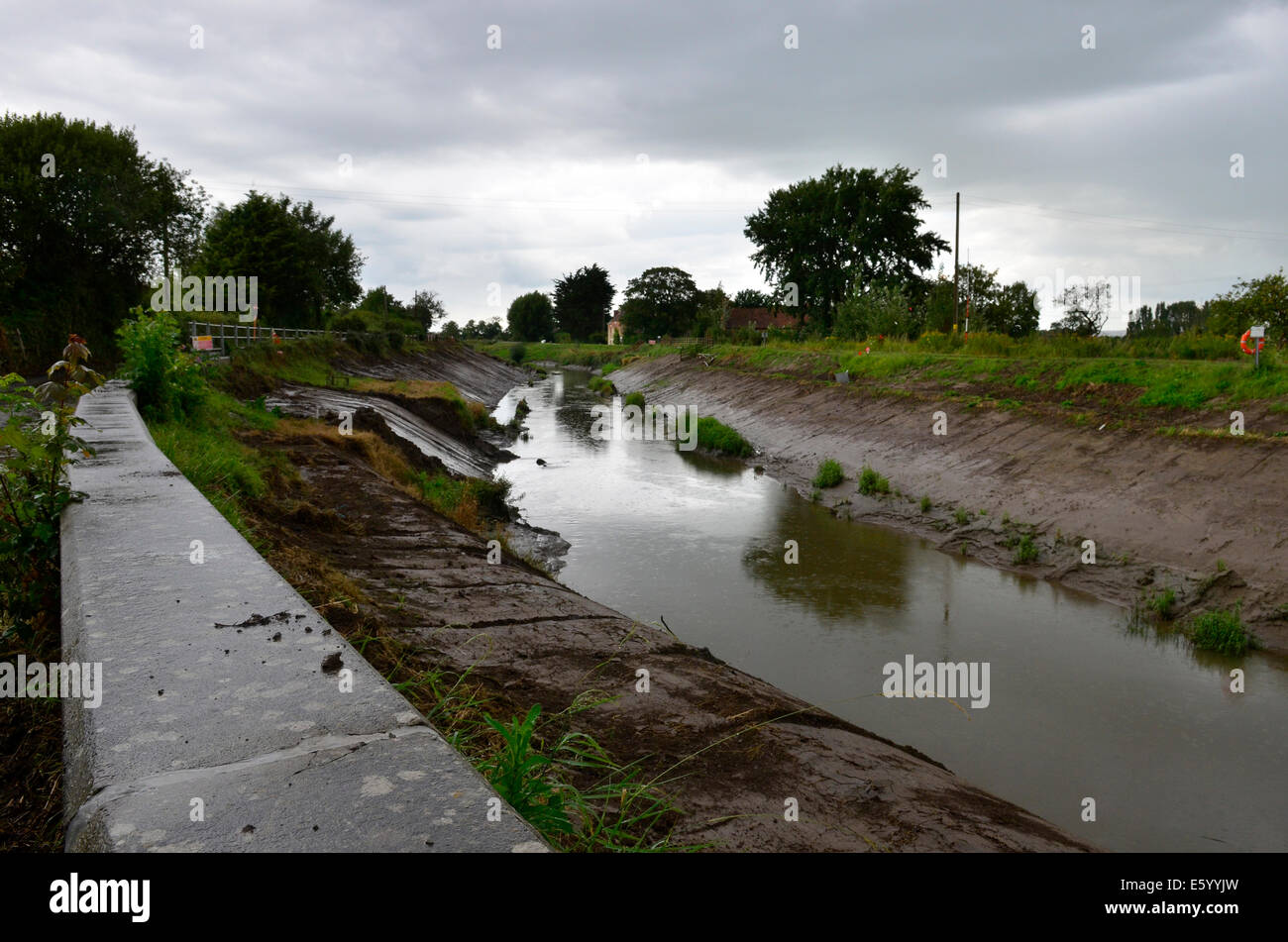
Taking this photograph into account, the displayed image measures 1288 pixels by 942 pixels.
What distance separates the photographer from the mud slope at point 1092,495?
11164 mm

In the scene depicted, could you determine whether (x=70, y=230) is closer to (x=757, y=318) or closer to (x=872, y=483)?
(x=872, y=483)

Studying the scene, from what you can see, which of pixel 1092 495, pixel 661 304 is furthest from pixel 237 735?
pixel 661 304

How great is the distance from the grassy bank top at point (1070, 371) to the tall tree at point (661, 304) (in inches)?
2479

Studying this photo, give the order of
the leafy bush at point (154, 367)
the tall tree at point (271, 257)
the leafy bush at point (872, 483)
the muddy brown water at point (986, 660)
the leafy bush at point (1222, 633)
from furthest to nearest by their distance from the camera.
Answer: the tall tree at point (271, 257), the leafy bush at point (872, 483), the leafy bush at point (154, 367), the leafy bush at point (1222, 633), the muddy brown water at point (986, 660)

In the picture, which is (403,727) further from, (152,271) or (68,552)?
(152,271)

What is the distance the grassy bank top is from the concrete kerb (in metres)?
16.1

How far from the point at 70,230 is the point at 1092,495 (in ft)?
111

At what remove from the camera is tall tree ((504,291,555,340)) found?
11756 centimetres

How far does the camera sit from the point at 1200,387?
15.5 metres

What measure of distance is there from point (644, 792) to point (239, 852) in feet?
9.04

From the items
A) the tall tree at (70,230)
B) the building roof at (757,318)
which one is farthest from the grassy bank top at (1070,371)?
the building roof at (757,318)

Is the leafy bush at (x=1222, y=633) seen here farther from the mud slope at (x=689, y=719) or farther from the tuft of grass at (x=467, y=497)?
the tuft of grass at (x=467, y=497)
